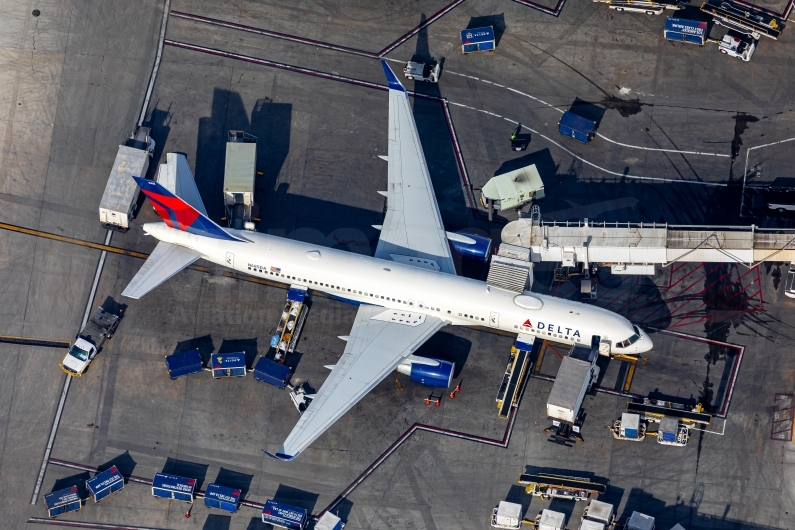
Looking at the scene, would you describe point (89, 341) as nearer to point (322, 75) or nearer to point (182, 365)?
point (182, 365)

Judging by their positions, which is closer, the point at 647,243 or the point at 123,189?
the point at 647,243

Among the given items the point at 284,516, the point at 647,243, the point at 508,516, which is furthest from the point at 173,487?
the point at 647,243

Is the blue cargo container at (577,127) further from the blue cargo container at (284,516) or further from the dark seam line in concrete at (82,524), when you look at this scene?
the dark seam line in concrete at (82,524)

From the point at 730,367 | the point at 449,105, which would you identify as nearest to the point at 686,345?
the point at 730,367

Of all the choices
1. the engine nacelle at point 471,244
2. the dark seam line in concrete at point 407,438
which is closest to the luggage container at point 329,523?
the dark seam line in concrete at point 407,438

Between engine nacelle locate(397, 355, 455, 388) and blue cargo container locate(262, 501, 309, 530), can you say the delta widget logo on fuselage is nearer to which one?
engine nacelle locate(397, 355, 455, 388)
